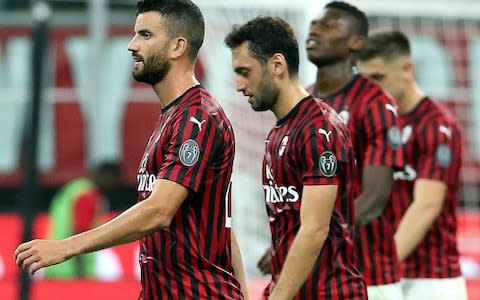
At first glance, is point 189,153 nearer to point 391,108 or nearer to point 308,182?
point 308,182

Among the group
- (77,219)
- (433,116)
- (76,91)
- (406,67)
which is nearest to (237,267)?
(433,116)

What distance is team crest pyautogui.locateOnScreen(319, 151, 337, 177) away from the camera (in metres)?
5.12

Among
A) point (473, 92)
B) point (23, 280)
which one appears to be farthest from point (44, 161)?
point (23, 280)

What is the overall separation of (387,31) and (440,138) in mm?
726

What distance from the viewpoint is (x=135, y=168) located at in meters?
14.6

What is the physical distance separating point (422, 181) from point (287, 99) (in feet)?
5.48

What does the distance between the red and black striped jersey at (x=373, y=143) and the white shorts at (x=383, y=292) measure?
23mm

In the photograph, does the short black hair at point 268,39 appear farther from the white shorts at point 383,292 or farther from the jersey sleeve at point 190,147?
the white shorts at point 383,292

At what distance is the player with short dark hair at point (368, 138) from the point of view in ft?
19.7

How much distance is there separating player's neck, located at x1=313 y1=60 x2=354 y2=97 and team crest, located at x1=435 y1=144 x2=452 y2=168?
0.96 metres

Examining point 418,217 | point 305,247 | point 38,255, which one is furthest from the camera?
point 418,217

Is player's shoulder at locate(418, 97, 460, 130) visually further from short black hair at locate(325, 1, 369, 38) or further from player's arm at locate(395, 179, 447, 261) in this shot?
short black hair at locate(325, 1, 369, 38)

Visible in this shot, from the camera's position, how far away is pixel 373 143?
6.04m

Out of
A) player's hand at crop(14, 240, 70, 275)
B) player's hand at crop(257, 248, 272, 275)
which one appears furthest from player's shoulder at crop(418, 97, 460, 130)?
player's hand at crop(14, 240, 70, 275)
